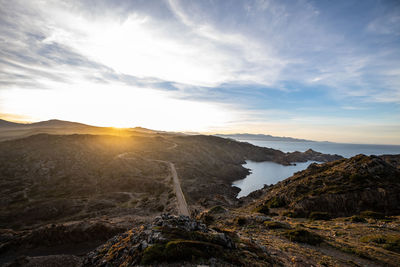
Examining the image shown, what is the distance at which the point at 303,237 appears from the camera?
18516 millimetres

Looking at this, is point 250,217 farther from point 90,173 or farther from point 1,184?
point 1,184

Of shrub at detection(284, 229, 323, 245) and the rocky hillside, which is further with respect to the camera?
the rocky hillside

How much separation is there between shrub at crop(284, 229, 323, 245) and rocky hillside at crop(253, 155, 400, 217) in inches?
564

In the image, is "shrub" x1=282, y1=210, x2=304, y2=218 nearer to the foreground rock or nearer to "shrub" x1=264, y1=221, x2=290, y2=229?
"shrub" x1=264, y1=221, x2=290, y2=229

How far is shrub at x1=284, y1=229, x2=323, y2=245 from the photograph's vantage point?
18.0 meters

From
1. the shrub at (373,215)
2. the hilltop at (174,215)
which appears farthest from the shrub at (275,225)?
the shrub at (373,215)

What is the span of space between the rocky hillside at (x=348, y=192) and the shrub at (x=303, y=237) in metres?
14.3

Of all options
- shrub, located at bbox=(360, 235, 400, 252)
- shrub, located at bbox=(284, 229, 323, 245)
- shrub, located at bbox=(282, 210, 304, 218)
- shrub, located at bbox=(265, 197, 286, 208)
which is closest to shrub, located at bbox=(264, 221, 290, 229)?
shrub, located at bbox=(284, 229, 323, 245)

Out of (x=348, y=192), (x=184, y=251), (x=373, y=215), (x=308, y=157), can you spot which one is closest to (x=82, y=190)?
(x=184, y=251)

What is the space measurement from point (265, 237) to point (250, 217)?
6.92m

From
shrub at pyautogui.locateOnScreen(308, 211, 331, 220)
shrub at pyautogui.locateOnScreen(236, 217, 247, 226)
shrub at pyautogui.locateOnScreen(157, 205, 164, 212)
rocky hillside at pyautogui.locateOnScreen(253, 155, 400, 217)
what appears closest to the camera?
shrub at pyautogui.locateOnScreen(236, 217, 247, 226)

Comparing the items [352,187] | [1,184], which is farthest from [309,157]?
[1,184]

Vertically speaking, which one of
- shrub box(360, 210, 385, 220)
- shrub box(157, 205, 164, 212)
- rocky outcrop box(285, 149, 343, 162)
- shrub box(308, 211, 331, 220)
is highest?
shrub box(360, 210, 385, 220)

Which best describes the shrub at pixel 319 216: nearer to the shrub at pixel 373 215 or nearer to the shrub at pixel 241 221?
the shrub at pixel 373 215
